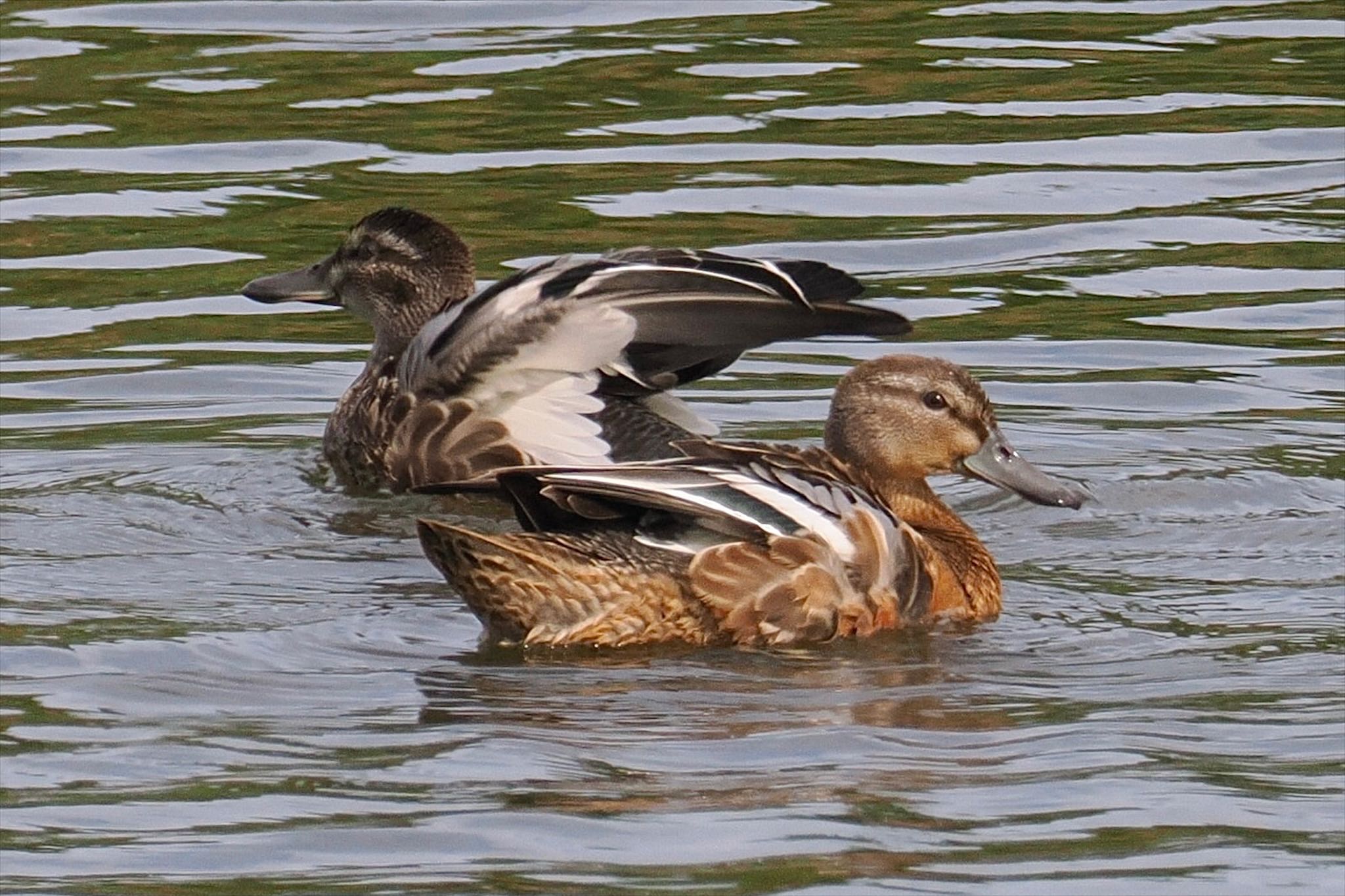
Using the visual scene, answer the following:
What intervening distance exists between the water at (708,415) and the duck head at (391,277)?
390 millimetres

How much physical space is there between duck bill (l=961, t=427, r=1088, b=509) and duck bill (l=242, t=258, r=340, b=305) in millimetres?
3308

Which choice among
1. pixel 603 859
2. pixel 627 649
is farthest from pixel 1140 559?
pixel 603 859

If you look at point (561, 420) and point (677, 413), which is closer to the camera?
point (561, 420)

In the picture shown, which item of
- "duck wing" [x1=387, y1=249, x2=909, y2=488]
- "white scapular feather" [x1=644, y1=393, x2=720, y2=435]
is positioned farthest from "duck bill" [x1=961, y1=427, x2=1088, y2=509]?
"white scapular feather" [x1=644, y1=393, x2=720, y2=435]

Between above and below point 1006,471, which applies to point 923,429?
above

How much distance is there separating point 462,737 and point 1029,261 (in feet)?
19.7

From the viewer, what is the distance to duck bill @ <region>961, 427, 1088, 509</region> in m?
8.80

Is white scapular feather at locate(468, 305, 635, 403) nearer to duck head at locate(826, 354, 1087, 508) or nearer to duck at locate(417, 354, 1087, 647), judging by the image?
duck head at locate(826, 354, 1087, 508)

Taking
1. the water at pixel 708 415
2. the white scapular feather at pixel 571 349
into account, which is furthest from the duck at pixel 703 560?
the white scapular feather at pixel 571 349

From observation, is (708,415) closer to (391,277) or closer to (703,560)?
(391,277)

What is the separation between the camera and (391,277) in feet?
36.4

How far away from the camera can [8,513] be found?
944cm

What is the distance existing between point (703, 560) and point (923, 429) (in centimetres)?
107

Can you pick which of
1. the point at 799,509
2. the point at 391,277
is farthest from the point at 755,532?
the point at 391,277
